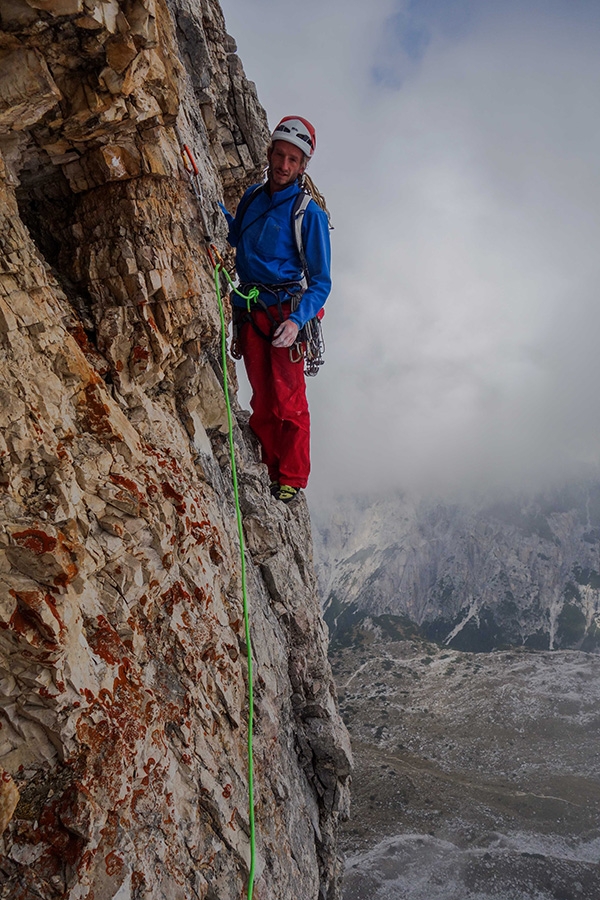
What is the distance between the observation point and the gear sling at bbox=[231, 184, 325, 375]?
7.27 metres

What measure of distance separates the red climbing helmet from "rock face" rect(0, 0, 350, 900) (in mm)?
1286

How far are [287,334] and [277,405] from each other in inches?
48.6

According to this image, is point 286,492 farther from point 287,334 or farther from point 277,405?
point 287,334

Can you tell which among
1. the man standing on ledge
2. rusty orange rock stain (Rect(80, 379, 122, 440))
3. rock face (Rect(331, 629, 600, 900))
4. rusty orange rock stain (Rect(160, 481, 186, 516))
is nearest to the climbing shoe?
the man standing on ledge

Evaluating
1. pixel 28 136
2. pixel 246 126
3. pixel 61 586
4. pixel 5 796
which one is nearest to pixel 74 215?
pixel 28 136

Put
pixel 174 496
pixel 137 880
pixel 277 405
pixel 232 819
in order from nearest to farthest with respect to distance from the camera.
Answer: pixel 137 880 → pixel 232 819 → pixel 174 496 → pixel 277 405

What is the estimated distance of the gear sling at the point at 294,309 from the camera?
23.8 feet

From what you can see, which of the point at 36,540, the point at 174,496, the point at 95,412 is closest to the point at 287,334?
the point at 174,496

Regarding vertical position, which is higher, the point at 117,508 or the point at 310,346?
the point at 310,346

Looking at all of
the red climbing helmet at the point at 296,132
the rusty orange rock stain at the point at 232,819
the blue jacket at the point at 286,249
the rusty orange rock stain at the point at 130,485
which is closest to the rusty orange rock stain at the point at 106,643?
the rusty orange rock stain at the point at 130,485

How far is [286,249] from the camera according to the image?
7.48 meters

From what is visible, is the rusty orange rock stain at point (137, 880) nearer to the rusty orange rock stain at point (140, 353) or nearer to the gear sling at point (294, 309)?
the rusty orange rock stain at point (140, 353)

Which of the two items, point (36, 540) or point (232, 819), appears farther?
point (232, 819)

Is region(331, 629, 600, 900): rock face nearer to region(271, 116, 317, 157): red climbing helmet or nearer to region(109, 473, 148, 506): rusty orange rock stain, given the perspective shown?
region(109, 473, 148, 506): rusty orange rock stain
